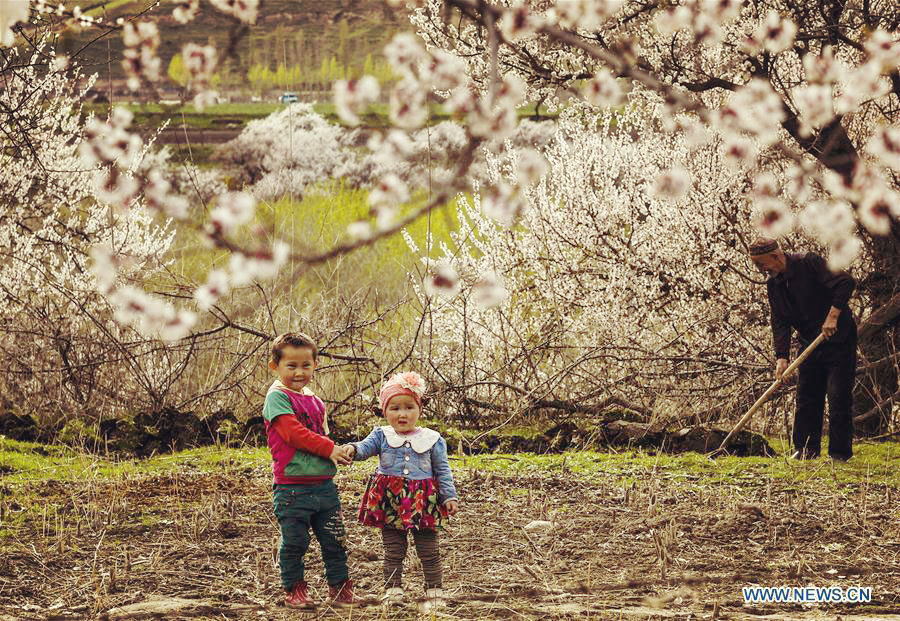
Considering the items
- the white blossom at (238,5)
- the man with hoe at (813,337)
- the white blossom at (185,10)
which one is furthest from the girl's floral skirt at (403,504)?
the man with hoe at (813,337)

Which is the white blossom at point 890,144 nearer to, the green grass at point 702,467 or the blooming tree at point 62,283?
the green grass at point 702,467

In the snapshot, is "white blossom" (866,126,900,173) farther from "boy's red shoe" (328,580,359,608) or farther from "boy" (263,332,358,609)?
"boy's red shoe" (328,580,359,608)

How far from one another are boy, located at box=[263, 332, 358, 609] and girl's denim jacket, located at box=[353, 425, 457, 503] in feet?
0.50

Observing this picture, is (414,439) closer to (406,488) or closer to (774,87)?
(406,488)

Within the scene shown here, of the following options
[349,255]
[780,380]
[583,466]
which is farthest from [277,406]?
[349,255]

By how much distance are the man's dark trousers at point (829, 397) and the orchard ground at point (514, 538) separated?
0.22 metres

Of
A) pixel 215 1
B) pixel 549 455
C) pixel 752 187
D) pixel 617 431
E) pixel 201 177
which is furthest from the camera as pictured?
pixel 201 177

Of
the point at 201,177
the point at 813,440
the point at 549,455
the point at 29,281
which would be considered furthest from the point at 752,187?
the point at 201,177

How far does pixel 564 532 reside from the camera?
5355 millimetres

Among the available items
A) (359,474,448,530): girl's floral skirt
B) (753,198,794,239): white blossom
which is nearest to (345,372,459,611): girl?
(359,474,448,530): girl's floral skirt

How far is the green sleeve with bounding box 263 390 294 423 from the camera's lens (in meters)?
4.20

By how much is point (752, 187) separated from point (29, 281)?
21.6 feet

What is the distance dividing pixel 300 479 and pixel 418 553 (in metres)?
0.53

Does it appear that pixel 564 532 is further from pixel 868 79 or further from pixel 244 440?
pixel 868 79
